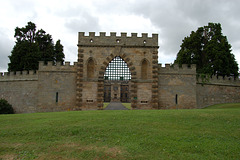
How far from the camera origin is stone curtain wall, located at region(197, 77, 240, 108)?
81.4 ft

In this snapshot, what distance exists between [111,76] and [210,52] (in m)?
16.4

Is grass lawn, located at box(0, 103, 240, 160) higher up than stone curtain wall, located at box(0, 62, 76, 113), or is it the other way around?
stone curtain wall, located at box(0, 62, 76, 113)

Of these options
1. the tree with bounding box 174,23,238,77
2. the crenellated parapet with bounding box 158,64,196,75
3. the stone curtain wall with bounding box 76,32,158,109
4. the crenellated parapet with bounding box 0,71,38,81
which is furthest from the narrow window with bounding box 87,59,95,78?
the tree with bounding box 174,23,238,77

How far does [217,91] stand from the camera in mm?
25922

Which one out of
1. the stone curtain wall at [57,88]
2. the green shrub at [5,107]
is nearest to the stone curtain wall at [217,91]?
the stone curtain wall at [57,88]

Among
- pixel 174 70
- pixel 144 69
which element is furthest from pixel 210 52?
pixel 144 69

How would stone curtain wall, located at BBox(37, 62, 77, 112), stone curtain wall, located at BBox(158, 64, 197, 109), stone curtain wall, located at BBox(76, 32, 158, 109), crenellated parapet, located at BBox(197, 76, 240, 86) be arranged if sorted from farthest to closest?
crenellated parapet, located at BBox(197, 76, 240, 86), stone curtain wall, located at BBox(158, 64, 197, 109), stone curtain wall, located at BBox(37, 62, 77, 112), stone curtain wall, located at BBox(76, 32, 158, 109)

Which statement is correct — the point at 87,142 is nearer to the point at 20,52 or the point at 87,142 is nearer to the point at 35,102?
the point at 35,102

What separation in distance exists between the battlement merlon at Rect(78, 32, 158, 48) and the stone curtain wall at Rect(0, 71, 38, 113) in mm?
7600

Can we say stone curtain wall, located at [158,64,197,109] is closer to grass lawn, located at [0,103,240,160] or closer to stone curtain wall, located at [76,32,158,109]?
stone curtain wall, located at [76,32,158,109]

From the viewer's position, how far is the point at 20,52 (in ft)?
96.4

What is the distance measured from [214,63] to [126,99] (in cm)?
4087

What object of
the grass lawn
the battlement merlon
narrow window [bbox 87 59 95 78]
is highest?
the battlement merlon

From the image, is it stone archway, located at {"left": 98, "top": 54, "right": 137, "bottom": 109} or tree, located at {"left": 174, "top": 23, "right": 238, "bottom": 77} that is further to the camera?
tree, located at {"left": 174, "top": 23, "right": 238, "bottom": 77}
